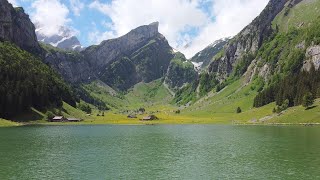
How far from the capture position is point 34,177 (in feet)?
193

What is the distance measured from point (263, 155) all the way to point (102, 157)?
114ft

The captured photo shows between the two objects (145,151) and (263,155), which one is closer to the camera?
(263,155)

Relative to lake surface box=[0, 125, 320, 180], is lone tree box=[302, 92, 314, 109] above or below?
above

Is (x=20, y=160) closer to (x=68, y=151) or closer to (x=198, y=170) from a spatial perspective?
(x=68, y=151)

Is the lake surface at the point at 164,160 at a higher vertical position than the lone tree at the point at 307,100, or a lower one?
lower

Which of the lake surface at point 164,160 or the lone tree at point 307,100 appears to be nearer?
the lake surface at point 164,160

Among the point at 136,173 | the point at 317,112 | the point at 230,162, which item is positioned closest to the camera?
the point at 136,173

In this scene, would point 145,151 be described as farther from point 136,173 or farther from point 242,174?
point 242,174

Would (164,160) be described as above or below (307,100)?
below

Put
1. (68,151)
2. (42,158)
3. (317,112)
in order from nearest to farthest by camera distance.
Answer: (42,158) → (68,151) → (317,112)

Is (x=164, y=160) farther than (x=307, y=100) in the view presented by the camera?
No

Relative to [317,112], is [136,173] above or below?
below

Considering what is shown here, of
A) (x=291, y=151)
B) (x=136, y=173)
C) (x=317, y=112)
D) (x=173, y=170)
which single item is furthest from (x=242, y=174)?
(x=317, y=112)

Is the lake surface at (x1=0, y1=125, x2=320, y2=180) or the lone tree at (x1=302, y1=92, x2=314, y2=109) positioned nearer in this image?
the lake surface at (x1=0, y1=125, x2=320, y2=180)
